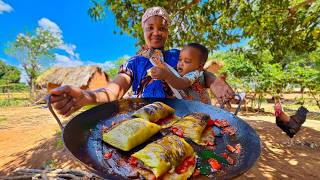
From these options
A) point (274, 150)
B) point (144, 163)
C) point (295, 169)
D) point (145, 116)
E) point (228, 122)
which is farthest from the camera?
point (274, 150)

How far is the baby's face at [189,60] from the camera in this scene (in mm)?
2410

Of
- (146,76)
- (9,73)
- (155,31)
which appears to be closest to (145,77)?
(146,76)

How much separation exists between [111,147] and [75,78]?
20.1 metres

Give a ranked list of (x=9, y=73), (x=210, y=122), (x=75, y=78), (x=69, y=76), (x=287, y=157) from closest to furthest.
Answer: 1. (x=210, y=122)
2. (x=287, y=157)
3. (x=75, y=78)
4. (x=69, y=76)
5. (x=9, y=73)

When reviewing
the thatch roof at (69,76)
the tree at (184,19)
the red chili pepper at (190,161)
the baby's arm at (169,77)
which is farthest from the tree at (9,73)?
the red chili pepper at (190,161)

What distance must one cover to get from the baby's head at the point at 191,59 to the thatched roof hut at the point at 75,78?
17910 mm

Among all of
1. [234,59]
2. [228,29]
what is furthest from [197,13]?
[234,59]

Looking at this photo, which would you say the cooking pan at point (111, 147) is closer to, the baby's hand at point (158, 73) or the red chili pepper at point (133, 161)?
the red chili pepper at point (133, 161)

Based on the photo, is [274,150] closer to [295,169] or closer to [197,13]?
[295,169]

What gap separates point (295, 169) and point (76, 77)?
58.7 feet

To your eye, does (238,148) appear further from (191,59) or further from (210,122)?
(191,59)

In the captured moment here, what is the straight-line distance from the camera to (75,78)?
813 inches

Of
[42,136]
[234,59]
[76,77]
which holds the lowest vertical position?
[42,136]

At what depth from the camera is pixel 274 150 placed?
22.1 ft
